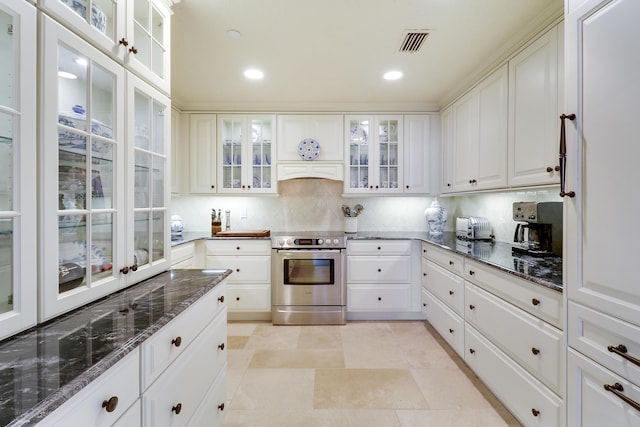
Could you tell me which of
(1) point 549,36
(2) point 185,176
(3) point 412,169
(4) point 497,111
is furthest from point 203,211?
(1) point 549,36

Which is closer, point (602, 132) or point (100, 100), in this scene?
point (602, 132)

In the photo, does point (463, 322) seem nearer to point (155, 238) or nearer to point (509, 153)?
point (509, 153)

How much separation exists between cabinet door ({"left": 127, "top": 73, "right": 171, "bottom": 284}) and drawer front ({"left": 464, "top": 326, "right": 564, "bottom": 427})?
202cm

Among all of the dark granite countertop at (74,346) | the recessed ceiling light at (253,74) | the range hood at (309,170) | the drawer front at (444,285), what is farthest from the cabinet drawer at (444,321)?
the recessed ceiling light at (253,74)

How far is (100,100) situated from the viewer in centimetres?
116

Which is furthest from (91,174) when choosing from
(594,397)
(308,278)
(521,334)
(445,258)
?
(445,258)

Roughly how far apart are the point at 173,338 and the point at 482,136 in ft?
8.85

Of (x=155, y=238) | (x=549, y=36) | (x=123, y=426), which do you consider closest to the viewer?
(x=123, y=426)

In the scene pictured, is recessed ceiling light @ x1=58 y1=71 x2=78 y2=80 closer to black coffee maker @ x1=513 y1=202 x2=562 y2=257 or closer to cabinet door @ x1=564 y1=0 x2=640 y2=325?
cabinet door @ x1=564 y1=0 x2=640 y2=325

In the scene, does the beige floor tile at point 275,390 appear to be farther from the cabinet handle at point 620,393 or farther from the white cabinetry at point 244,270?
the cabinet handle at point 620,393

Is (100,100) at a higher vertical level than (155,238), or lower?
higher

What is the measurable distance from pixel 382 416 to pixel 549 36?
8.39 feet

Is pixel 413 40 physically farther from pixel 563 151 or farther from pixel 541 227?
pixel 541 227

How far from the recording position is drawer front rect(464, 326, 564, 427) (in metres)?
1.44
